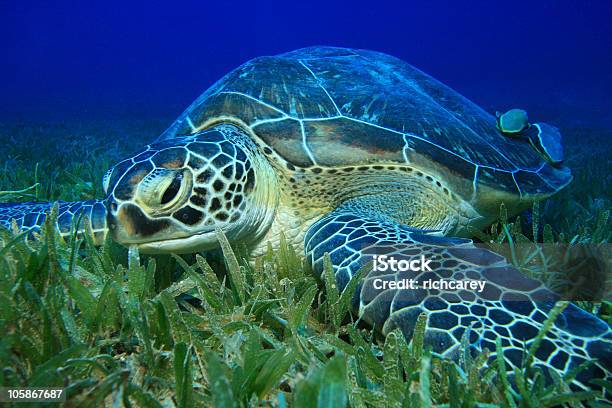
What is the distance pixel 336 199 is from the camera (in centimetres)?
222

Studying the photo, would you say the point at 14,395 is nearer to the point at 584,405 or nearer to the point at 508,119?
the point at 584,405

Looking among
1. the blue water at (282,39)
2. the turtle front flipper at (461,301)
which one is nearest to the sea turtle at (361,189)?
the turtle front flipper at (461,301)

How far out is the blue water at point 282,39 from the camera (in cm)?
4841

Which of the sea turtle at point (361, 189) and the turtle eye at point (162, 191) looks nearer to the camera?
the sea turtle at point (361, 189)

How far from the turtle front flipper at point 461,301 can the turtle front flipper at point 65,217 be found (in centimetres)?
122

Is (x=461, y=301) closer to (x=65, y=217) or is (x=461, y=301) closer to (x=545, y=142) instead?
(x=65, y=217)

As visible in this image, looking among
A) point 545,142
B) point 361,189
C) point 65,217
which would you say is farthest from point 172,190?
point 545,142

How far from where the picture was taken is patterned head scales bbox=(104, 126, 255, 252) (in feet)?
5.10

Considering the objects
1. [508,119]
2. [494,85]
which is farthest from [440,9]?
[508,119]

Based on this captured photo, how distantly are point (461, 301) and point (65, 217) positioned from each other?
212 cm

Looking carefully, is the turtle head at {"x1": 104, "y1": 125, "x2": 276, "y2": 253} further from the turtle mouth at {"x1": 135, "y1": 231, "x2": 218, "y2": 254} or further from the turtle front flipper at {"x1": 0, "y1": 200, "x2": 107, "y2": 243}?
the turtle front flipper at {"x1": 0, "y1": 200, "x2": 107, "y2": 243}

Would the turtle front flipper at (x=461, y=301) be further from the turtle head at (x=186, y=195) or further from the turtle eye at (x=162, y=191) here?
the turtle eye at (x=162, y=191)

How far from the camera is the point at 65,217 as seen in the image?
2.07 metres

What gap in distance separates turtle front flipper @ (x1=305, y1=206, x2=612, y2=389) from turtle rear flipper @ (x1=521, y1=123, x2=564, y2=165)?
6.78 feet
